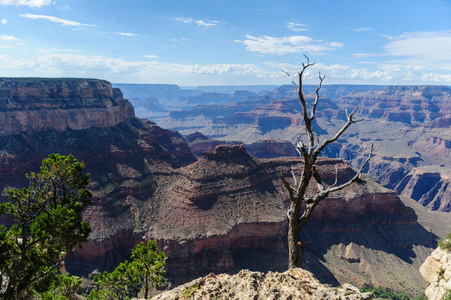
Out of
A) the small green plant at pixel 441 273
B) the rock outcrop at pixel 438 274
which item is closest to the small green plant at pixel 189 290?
the rock outcrop at pixel 438 274

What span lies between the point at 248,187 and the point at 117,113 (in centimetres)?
6060

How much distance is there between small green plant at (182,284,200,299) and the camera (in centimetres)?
1361

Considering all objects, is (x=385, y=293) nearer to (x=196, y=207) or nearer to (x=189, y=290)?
(x=196, y=207)

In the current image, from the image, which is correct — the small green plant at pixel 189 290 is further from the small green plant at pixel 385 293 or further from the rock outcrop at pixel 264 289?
the small green plant at pixel 385 293

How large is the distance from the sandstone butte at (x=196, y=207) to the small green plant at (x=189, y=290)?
1769 inches

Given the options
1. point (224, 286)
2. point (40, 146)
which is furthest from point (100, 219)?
point (224, 286)

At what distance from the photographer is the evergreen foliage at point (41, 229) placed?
17.0 meters

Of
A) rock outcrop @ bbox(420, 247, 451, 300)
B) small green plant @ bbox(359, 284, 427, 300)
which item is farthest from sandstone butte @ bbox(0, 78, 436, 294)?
rock outcrop @ bbox(420, 247, 451, 300)

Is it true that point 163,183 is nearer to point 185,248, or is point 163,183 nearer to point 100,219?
point 100,219

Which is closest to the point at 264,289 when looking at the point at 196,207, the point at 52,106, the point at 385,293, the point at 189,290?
the point at 189,290

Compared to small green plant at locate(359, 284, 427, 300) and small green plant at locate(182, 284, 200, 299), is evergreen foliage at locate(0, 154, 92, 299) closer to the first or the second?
small green plant at locate(182, 284, 200, 299)

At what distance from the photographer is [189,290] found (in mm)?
14086

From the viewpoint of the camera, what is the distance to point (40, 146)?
264 ft

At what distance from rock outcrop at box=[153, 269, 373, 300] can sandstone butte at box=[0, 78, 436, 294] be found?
4518 cm
